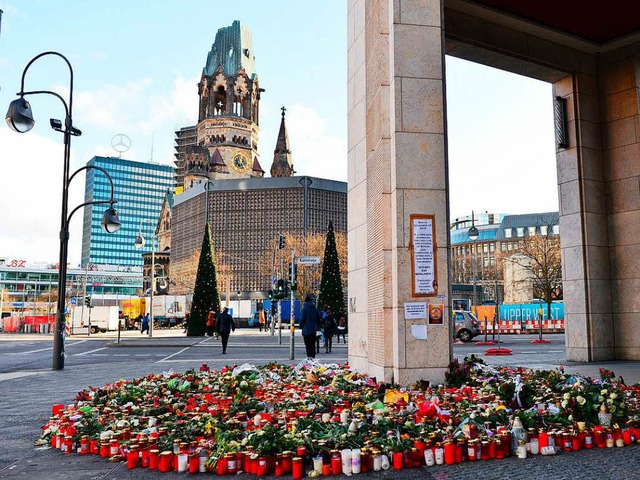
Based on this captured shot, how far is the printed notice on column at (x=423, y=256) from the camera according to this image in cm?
895

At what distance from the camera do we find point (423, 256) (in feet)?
29.6

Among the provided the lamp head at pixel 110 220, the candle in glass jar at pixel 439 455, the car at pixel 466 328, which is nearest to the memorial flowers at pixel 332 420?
the candle in glass jar at pixel 439 455

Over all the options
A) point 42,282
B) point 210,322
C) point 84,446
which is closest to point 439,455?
point 84,446

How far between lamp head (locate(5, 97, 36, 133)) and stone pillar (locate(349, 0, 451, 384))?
27.6ft

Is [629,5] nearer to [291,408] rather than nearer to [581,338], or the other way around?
[581,338]

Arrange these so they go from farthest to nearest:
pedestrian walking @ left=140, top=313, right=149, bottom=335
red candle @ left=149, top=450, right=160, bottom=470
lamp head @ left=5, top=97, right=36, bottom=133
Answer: pedestrian walking @ left=140, top=313, right=149, bottom=335, lamp head @ left=5, top=97, right=36, bottom=133, red candle @ left=149, top=450, right=160, bottom=470

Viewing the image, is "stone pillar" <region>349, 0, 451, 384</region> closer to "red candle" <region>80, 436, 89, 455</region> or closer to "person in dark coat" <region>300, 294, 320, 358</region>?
"red candle" <region>80, 436, 89, 455</region>

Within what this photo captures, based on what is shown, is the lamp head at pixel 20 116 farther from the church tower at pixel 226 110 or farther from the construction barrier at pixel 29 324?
the church tower at pixel 226 110

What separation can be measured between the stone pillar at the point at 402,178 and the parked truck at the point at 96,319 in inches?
1889

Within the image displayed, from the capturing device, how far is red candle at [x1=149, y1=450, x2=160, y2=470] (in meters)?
5.53

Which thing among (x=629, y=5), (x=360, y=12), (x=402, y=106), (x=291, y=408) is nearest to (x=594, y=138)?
(x=629, y=5)

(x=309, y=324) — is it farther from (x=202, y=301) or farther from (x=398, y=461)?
(x=202, y=301)

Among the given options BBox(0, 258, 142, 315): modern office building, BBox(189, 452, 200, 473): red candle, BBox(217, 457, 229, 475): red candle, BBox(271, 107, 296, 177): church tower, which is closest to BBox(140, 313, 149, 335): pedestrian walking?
BBox(189, 452, 200, 473): red candle

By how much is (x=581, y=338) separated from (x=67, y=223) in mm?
13798
